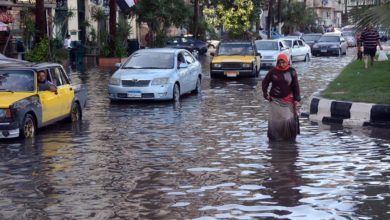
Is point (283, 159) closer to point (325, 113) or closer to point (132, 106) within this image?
point (325, 113)

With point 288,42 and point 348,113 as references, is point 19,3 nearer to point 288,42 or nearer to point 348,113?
point 288,42

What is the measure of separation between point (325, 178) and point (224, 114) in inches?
323

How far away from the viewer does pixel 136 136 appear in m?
15.2

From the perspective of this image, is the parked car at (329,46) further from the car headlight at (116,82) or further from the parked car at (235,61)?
the car headlight at (116,82)

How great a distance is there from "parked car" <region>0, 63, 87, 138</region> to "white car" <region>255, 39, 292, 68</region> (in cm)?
2156

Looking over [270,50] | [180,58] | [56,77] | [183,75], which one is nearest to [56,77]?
[56,77]

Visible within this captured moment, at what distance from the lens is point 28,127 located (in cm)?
1490

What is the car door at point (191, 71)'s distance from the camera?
2394 cm

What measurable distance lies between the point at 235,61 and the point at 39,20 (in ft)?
28.5

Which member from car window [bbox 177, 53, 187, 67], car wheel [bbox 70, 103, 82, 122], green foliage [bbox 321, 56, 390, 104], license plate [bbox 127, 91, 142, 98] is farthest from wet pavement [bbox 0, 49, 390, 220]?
car window [bbox 177, 53, 187, 67]

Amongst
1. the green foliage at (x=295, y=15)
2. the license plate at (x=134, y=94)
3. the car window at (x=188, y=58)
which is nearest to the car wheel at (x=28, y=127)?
the license plate at (x=134, y=94)

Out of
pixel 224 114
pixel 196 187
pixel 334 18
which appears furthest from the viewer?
pixel 334 18

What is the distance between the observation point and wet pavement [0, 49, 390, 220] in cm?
895

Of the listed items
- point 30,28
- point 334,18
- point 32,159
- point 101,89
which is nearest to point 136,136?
point 32,159
